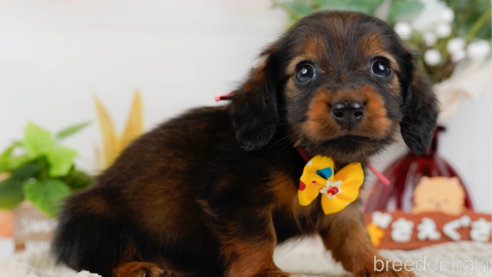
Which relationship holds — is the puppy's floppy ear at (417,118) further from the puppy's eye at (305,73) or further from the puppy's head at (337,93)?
the puppy's eye at (305,73)

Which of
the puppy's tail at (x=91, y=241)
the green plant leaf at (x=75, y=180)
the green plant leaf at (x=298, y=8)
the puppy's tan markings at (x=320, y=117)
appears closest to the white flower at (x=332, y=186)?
the puppy's tan markings at (x=320, y=117)

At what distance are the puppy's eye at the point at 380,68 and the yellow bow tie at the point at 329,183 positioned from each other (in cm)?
38

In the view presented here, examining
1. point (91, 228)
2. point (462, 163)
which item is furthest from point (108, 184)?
point (462, 163)

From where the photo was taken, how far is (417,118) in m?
1.93

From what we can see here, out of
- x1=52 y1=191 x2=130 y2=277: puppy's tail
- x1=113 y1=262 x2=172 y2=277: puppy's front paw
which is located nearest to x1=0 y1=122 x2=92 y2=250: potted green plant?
x1=52 y1=191 x2=130 y2=277: puppy's tail

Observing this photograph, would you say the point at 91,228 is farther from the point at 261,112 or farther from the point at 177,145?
the point at 261,112

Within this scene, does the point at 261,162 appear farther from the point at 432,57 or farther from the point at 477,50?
the point at 477,50

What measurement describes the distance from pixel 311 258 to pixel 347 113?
1348 millimetres

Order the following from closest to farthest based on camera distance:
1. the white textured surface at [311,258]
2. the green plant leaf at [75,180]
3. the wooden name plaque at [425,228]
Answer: the white textured surface at [311,258] → the wooden name plaque at [425,228] → the green plant leaf at [75,180]

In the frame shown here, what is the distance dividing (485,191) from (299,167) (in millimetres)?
3241

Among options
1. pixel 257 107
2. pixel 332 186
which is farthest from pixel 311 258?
pixel 257 107

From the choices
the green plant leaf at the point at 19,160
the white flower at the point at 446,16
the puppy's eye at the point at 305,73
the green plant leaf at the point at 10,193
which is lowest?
the green plant leaf at the point at 10,193

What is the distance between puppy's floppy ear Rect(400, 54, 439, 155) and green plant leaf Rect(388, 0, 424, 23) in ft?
5.87

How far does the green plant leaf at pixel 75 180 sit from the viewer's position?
3.13 m
